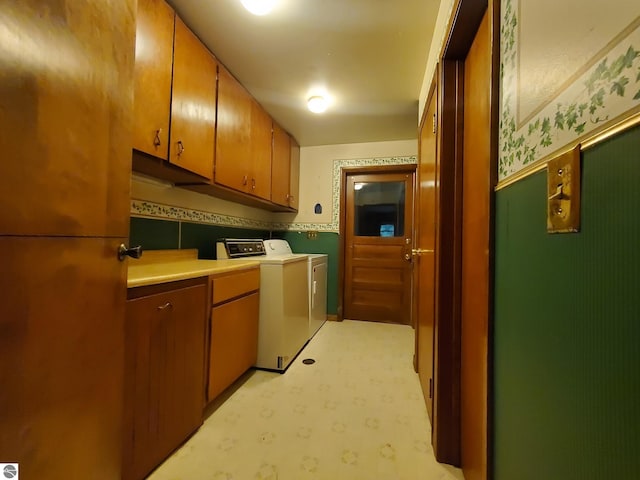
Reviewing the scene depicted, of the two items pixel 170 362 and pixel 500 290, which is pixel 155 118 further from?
pixel 500 290

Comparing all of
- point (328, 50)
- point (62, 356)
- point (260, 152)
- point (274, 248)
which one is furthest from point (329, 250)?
point (62, 356)

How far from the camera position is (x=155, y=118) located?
134 cm

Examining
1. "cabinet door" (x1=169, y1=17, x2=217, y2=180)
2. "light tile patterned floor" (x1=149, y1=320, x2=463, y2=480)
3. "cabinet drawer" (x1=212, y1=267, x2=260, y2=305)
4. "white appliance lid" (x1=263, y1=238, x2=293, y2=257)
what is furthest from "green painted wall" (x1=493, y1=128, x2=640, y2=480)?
"white appliance lid" (x1=263, y1=238, x2=293, y2=257)

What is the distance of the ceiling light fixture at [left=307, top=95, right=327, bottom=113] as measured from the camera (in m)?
2.31

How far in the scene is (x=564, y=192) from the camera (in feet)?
1.45

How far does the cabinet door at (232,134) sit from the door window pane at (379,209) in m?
1.65

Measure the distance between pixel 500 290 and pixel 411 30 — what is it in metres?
1.65

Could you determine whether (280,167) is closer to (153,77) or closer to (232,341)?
(153,77)

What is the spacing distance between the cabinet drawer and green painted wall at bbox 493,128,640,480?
1.37 meters

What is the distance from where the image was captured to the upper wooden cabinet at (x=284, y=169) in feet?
9.23

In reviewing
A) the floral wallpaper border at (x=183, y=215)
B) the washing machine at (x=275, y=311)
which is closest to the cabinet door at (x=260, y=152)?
the floral wallpaper border at (x=183, y=215)

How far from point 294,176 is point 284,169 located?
1.06ft

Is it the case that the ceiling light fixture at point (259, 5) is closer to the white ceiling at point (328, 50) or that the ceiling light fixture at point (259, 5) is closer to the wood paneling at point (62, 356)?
the white ceiling at point (328, 50)

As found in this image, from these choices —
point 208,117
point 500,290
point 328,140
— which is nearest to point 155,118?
point 208,117
